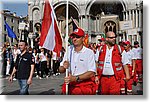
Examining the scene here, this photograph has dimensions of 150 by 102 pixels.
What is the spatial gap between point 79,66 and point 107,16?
1559mm

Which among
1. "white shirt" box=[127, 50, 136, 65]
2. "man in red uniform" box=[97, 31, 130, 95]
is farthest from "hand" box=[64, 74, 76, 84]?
"white shirt" box=[127, 50, 136, 65]

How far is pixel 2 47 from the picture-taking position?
478cm

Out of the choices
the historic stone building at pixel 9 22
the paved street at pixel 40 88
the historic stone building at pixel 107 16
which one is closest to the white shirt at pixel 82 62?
the paved street at pixel 40 88

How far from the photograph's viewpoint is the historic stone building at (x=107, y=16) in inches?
178

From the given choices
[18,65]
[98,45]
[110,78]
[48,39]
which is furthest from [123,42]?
[18,65]

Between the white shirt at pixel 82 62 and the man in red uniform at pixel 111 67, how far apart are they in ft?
0.93

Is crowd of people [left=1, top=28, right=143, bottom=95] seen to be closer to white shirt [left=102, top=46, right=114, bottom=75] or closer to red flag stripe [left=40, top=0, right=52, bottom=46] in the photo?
white shirt [left=102, top=46, right=114, bottom=75]

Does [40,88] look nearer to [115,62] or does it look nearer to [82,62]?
[82,62]

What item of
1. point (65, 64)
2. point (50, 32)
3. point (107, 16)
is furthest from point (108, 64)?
point (107, 16)

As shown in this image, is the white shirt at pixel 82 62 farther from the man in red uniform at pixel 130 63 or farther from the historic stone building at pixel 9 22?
the historic stone building at pixel 9 22

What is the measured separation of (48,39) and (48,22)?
21 centimetres

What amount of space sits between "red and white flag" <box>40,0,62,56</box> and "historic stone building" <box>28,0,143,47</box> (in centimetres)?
26

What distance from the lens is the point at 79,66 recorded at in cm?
393

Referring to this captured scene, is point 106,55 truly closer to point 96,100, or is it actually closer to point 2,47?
point 96,100
